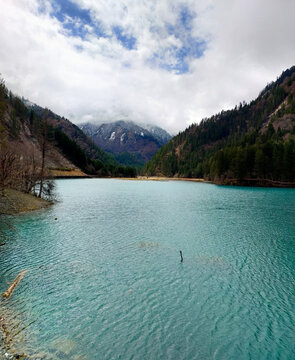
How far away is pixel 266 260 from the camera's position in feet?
77.0

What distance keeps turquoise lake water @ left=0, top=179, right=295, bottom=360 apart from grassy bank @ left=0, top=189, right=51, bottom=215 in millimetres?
10630

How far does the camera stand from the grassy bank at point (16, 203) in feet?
134

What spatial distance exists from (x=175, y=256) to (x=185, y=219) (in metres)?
19.8

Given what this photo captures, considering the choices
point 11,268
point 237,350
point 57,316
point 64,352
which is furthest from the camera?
point 11,268

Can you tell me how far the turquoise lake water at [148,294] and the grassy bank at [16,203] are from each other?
34.9 ft

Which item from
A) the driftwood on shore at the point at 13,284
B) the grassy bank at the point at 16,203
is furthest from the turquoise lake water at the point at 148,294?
the grassy bank at the point at 16,203

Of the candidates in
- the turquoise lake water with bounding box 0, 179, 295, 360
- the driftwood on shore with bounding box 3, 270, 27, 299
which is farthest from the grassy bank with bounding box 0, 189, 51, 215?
the driftwood on shore with bounding box 3, 270, 27, 299

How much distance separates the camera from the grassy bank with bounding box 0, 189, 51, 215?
40.9m

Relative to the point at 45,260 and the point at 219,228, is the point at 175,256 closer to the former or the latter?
the point at 45,260

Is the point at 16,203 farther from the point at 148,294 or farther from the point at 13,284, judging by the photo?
the point at 148,294

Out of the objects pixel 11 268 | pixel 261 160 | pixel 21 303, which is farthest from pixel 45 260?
pixel 261 160

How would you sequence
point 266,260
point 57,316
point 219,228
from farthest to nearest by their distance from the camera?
1. point 219,228
2. point 266,260
3. point 57,316

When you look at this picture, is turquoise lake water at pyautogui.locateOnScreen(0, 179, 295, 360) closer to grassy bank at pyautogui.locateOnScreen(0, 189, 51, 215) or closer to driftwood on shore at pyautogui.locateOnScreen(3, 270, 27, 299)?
driftwood on shore at pyautogui.locateOnScreen(3, 270, 27, 299)

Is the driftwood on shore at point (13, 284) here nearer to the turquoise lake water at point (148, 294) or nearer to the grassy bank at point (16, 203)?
the turquoise lake water at point (148, 294)
